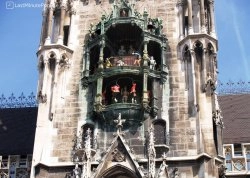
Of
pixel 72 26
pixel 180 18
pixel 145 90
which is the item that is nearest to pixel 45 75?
pixel 72 26

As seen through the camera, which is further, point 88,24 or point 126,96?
point 88,24

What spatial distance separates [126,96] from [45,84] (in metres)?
2.97

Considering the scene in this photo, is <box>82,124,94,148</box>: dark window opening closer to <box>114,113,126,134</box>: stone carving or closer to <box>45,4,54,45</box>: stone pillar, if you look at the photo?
<box>114,113,126,134</box>: stone carving

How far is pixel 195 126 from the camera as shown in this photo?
20.1 meters

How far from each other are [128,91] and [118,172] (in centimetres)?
338

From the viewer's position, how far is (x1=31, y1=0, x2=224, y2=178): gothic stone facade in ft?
64.2

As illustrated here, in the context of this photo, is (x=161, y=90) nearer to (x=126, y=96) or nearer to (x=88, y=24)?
(x=126, y=96)

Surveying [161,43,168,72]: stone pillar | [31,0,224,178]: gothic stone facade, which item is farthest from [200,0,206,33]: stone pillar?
[161,43,168,72]: stone pillar

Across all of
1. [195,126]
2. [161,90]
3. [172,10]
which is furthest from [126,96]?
[172,10]

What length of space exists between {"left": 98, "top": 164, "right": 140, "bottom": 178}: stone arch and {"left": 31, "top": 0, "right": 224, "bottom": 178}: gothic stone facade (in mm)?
35

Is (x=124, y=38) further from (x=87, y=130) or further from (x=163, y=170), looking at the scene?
(x=163, y=170)

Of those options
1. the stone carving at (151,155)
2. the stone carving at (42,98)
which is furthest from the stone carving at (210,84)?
the stone carving at (42,98)

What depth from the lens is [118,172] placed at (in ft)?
63.9

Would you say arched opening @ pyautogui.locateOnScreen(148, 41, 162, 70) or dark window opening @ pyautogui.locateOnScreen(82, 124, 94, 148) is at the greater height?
arched opening @ pyautogui.locateOnScreen(148, 41, 162, 70)
